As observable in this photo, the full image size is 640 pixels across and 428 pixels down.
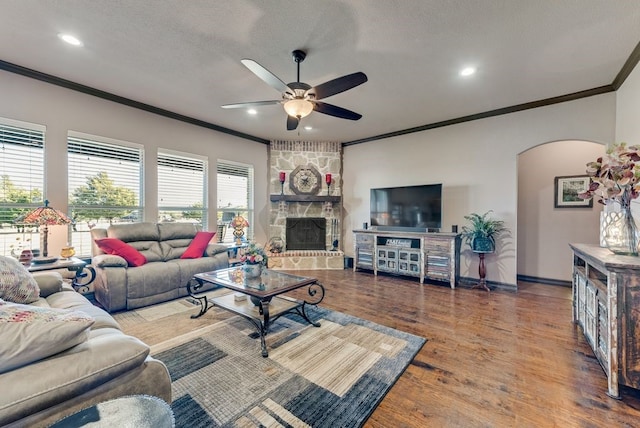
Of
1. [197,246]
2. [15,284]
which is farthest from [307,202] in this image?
[15,284]

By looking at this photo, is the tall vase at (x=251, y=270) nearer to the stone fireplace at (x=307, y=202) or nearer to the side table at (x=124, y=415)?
the side table at (x=124, y=415)

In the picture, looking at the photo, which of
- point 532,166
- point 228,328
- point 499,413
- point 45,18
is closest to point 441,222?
point 532,166

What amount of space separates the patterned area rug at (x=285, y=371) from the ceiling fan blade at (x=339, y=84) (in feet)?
7.74

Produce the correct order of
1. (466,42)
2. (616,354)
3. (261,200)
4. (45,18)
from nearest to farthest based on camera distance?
(616,354)
(45,18)
(466,42)
(261,200)

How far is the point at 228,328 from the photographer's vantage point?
9.03 feet

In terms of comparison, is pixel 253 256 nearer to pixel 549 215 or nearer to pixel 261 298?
pixel 261 298

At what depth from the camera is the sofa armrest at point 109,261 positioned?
311 cm

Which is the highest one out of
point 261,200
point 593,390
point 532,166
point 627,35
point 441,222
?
point 627,35

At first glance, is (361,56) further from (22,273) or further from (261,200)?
(261,200)

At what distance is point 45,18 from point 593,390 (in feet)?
17.1

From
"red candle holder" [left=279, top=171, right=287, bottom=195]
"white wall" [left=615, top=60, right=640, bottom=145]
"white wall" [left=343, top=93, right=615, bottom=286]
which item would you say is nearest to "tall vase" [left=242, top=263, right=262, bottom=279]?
"red candle holder" [left=279, top=171, right=287, bottom=195]

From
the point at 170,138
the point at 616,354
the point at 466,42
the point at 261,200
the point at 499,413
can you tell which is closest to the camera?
the point at 499,413

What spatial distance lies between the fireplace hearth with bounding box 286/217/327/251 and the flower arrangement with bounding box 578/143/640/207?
178 inches

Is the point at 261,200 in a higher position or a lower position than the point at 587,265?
higher
